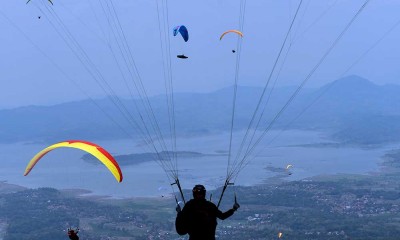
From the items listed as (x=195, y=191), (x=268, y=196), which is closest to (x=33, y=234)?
(x=268, y=196)

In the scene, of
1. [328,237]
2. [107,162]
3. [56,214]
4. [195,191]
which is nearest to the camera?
[195,191]

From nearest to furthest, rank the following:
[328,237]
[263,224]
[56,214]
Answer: [328,237] → [263,224] → [56,214]

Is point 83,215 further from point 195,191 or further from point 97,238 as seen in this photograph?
point 195,191

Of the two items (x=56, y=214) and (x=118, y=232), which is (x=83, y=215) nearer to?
(x=56, y=214)

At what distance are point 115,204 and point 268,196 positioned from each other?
58104mm

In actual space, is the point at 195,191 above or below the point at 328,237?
above

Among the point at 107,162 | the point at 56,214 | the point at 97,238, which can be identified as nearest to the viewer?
the point at 107,162

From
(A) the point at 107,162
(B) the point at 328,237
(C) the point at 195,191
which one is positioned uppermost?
(A) the point at 107,162

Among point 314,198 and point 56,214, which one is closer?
point 56,214

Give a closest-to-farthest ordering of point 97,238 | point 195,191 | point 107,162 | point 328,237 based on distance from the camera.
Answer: point 195,191
point 107,162
point 328,237
point 97,238

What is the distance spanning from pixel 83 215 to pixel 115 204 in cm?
2407

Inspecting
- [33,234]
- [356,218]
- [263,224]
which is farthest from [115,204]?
[356,218]

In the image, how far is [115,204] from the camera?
18500 centimetres

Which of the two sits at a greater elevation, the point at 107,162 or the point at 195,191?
the point at 107,162
